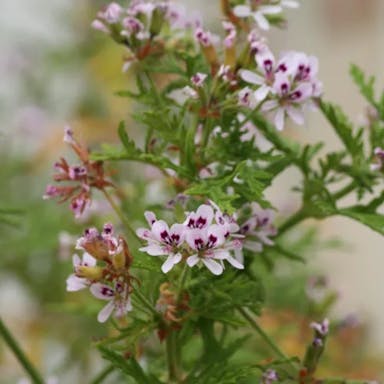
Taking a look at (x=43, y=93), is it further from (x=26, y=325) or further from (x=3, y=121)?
(x=26, y=325)

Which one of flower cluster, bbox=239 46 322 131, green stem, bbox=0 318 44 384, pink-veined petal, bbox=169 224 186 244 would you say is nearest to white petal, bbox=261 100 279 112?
flower cluster, bbox=239 46 322 131

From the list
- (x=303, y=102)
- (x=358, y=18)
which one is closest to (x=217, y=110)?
(x=303, y=102)

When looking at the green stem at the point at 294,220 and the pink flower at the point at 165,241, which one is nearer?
the pink flower at the point at 165,241

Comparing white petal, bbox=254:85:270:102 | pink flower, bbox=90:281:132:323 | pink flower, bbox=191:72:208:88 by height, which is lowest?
pink flower, bbox=90:281:132:323

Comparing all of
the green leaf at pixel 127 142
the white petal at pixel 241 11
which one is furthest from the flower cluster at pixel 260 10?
the green leaf at pixel 127 142

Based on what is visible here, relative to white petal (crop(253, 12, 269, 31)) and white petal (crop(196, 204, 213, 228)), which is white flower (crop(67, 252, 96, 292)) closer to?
white petal (crop(196, 204, 213, 228))

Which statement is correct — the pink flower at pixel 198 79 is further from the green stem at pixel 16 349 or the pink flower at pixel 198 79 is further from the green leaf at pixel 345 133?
the green stem at pixel 16 349

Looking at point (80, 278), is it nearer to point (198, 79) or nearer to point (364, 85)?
point (198, 79)
